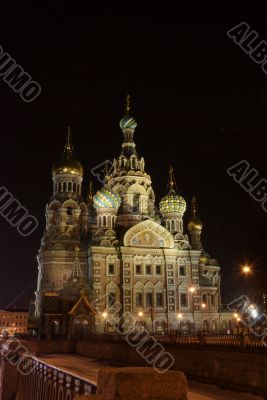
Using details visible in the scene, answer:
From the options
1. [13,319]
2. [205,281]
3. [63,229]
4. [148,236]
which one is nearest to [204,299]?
[205,281]

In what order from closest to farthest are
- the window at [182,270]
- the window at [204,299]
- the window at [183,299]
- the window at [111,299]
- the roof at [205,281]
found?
1. the window at [111,299]
2. the window at [183,299]
3. the window at [182,270]
4. the window at [204,299]
5. the roof at [205,281]

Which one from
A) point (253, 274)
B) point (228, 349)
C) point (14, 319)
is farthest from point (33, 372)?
point (14, 319)

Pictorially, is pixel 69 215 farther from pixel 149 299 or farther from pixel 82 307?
pixel 82 307

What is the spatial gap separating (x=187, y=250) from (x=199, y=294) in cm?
509

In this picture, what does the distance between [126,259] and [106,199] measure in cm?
718

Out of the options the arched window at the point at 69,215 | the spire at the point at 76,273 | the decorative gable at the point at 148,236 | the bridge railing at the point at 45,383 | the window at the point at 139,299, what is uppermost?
the arched window at the point at 69,215

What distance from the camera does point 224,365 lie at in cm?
1542

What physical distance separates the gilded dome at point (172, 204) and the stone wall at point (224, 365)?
33453mm

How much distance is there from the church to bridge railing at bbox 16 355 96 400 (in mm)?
20177

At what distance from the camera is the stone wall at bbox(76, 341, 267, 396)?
13492mm

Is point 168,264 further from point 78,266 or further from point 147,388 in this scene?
point 147,388

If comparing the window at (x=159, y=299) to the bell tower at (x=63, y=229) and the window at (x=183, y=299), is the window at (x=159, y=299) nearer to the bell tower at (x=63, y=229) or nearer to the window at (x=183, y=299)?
the window at (x=183, y=299)

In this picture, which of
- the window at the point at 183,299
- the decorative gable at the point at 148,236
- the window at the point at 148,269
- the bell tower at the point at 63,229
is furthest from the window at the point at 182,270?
the bell tower at the point at 63,229

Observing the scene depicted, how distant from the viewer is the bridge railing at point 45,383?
11180 millimetres
